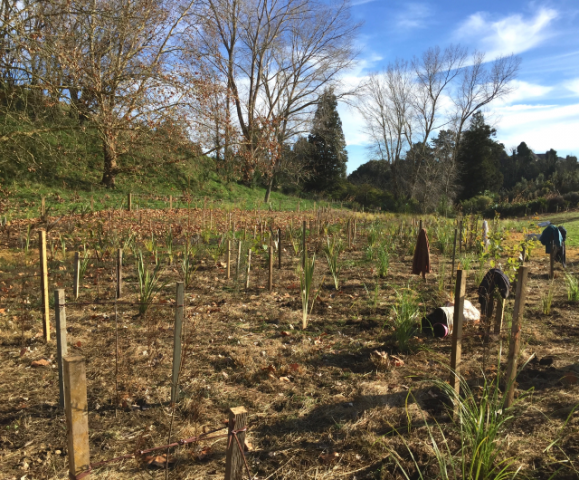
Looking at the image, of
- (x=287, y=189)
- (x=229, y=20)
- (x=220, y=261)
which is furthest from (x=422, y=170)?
(x=220, y=261)

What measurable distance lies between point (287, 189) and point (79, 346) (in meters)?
26.1

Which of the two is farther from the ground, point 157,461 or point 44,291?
point 44,291

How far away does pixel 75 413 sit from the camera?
1399mm

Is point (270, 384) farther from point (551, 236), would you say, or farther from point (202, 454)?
point (551, 236)

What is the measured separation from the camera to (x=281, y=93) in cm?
2500

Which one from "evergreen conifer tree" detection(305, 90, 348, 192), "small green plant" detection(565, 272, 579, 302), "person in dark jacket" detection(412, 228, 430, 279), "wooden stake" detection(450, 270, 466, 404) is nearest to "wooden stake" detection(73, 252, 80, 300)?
"wooden stake" detection(450, 270, 466, 404)

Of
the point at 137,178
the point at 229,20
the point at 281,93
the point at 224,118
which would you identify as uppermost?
the point at 229,20

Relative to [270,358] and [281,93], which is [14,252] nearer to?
[270,358]

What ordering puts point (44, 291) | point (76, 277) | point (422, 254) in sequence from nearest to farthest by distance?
point (44, 291) < point (76, 277) < point (422, 254)

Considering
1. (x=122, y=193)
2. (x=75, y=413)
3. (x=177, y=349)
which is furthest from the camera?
(x=122, y=193)

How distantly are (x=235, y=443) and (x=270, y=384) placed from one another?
1.45 m

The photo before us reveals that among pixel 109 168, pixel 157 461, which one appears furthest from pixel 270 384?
pixel 109 168

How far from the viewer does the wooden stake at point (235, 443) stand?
1.41 meters

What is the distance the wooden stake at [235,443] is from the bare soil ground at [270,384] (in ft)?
1.88
